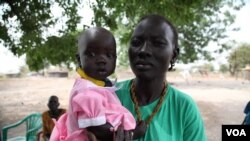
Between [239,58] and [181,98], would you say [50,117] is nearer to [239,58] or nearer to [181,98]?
[181,98]

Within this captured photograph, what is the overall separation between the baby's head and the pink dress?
3.0 inches

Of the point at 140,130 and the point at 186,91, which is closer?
the point at 140,130

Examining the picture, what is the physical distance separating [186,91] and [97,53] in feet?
50.1

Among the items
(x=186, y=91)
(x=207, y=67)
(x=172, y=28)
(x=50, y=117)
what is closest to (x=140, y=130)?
(x=172, y=28)

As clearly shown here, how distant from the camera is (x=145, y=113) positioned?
127 centimetres

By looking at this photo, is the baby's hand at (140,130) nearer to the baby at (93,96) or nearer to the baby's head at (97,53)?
the baby at (93,96)

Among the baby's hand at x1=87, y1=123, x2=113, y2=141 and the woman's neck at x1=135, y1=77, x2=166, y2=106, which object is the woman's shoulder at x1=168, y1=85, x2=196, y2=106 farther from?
the baby's hand at x1=87, y1=123, x2=113, y2=141

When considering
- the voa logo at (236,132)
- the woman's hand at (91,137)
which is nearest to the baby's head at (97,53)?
the woman's hand at (91,137)

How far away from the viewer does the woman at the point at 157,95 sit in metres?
1.21

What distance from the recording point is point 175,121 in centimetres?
125

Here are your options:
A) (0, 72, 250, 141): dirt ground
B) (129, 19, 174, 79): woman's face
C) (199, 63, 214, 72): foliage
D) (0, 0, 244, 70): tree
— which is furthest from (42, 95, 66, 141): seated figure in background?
(199, 63, 214, 72): foliage

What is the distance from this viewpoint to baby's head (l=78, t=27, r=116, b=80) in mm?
1363

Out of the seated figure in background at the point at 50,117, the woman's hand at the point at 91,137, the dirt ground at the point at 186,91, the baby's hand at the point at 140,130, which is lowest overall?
the dirt ground at the point at 186,91

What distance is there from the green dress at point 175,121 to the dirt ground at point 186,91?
791 centimetres
